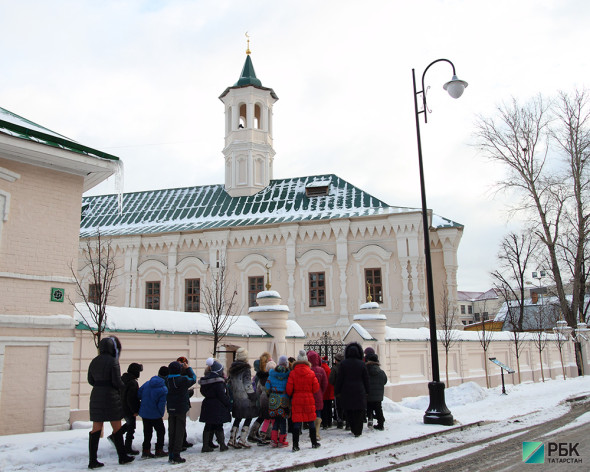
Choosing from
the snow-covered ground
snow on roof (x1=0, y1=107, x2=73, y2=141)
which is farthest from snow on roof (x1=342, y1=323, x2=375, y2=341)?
snow on roof (x1=0, y1=107, x2=73, y2=141)

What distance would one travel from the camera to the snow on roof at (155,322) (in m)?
11.2

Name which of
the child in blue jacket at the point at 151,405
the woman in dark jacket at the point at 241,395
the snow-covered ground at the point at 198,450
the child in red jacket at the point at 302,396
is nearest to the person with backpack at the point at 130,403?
the child in blue jacket at the point at 151,405

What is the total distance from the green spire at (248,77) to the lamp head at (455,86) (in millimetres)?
24712

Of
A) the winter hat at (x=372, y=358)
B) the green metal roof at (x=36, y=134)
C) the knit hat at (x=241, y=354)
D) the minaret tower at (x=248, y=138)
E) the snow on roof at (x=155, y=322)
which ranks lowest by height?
the winter hat at (x=372, y=358)

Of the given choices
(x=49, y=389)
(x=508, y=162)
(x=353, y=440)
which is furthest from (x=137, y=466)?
(x=508, y=162)

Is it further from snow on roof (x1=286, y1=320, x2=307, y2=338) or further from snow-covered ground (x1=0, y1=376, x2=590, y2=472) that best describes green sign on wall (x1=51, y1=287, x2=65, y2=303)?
snow on roof (x1=286, y1=320, x2=307, y2=338)

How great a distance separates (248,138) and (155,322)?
24273 millimetres

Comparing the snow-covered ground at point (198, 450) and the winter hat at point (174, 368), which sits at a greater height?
the winter hat at point (174, 368)

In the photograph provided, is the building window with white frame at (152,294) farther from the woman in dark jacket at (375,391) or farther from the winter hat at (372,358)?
the woman in dark jacket at (375,391)

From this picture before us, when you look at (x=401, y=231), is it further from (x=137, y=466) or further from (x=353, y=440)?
(x=137, y=466)

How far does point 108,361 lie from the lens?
7.81 metres

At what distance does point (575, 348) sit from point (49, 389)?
28325mm

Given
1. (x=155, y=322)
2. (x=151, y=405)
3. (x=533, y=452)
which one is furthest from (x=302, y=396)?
(x=155, y=322)

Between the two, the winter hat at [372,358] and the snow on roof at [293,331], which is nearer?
the winter hat at [372,358]
